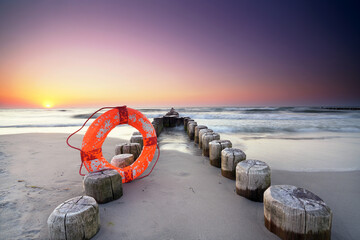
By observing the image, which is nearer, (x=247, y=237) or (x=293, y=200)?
(x=293, y=200)

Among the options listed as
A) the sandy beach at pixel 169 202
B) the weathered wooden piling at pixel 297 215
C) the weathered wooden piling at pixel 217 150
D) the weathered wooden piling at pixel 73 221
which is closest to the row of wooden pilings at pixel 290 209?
the weathered wooden piling at pixel 297 215

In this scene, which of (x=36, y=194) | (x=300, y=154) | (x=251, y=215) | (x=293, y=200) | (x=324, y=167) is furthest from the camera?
(x=300, y=154)

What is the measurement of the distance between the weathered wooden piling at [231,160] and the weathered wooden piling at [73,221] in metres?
2.01

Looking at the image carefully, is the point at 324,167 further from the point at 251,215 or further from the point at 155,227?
the point at 155,227

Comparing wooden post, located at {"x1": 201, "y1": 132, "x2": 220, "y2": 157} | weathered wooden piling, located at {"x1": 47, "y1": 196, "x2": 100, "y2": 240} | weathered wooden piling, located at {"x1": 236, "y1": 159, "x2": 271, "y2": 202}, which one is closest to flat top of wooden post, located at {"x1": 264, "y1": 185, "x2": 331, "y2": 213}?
weathered wooden piling, located at {"x1": 236, "y1": 159, "x2": 271, "y2": 202}

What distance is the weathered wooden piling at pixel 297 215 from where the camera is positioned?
1.45 meters

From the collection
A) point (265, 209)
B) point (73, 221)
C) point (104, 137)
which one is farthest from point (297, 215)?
point (104, 137)

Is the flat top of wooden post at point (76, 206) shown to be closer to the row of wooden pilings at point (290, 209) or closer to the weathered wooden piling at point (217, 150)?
the row of wooden pilings at point (290, 209)

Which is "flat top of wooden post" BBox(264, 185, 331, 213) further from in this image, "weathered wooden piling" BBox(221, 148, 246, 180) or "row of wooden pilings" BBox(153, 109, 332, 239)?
"weathered wooden piling" BBox(221, 148, 246, 180)

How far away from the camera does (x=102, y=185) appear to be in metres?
2.28

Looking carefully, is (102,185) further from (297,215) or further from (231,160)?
A: (297,215)

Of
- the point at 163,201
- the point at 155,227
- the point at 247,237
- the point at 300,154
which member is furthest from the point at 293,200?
the point at 300,154

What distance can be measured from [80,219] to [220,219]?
1.44 meters

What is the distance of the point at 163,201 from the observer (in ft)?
8.16
